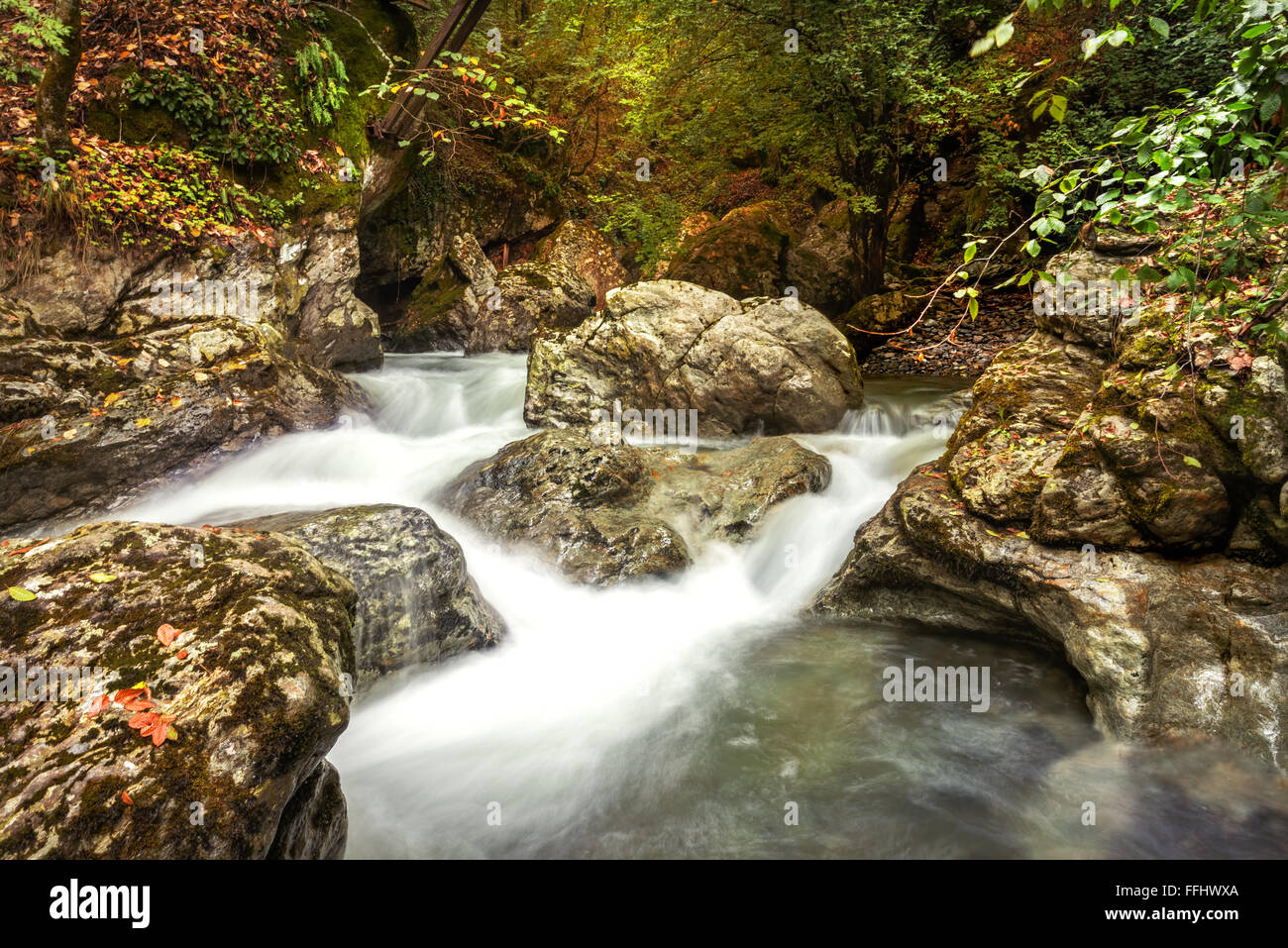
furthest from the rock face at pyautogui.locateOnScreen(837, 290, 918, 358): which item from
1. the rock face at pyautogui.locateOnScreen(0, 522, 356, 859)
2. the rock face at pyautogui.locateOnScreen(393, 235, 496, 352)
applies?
the rock face at pyautogui.locateOnScreen(0, 522, 356, 859)

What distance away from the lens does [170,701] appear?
2.43m

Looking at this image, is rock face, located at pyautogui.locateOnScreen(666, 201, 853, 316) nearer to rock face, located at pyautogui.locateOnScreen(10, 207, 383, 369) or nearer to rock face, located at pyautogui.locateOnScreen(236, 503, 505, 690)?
rock face, located at pyautogui.locateOnScreen(10, 207, 383, 369)

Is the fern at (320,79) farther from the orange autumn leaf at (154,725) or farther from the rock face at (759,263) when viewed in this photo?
the orange autumn leaf at (154,725)

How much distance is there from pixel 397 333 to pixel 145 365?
717 centimetres

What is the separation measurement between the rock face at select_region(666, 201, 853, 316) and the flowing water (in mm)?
7305

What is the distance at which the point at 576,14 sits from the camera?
16.2 meters

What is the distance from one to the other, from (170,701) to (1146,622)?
538 cm

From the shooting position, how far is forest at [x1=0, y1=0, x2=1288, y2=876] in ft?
8.71

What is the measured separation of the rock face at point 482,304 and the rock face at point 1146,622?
1037 centimetres

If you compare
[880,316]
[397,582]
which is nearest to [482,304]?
[880,316]

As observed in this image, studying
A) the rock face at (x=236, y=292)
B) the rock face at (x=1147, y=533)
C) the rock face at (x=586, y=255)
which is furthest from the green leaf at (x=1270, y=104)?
the rock face at (x=586, y=255)

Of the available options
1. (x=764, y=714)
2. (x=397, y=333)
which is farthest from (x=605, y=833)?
(x=397, y=333)

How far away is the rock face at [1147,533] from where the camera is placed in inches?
159

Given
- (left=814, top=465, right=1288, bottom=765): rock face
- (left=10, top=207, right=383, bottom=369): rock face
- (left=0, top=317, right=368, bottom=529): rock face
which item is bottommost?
(left=814, top=465, right=1288, bottom=765): rock face
